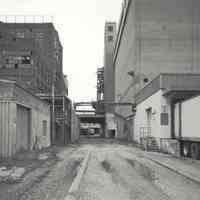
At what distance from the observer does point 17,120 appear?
58.7ft

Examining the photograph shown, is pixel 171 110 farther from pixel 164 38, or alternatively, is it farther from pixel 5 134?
pixel 164 38

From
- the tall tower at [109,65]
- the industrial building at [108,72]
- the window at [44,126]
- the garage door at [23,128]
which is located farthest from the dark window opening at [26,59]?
the tall tower at [109,65]

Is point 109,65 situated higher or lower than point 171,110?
higher

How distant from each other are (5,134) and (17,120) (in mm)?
1623

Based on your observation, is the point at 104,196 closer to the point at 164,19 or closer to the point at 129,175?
the point at 129,175

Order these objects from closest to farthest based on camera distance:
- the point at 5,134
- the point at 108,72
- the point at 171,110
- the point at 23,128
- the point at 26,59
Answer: the point at 5,134, the point at 23,128, the point at 171,110, the point at 26,59, the point at 108,72

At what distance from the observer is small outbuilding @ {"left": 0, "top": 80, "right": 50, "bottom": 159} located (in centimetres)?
1644

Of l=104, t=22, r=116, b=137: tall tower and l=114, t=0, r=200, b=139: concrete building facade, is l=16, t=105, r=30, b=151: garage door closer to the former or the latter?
l=114, t=0, r=200, b=139: concrete building facade

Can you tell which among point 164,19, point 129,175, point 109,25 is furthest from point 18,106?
point 109,25

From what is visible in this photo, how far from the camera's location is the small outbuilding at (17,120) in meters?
16.4

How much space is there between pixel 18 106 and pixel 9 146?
8.83ft

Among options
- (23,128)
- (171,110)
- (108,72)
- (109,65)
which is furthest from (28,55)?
(109,65)

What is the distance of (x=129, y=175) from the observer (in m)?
10.9

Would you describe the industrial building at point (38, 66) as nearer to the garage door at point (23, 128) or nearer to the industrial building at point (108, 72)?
the garage door at point (23, 128)
